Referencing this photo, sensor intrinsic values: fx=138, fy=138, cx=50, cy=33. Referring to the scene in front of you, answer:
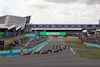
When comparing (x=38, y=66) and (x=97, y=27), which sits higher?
(x=97, y=27)

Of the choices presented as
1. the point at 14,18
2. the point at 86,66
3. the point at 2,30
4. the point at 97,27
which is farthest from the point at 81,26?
the point at 86,66

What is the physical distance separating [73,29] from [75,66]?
204 feet

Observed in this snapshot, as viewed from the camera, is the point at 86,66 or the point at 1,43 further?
the point at 1,43

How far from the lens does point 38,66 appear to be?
57.3 ft

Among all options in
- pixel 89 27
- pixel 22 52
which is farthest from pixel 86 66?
pixel 89 27

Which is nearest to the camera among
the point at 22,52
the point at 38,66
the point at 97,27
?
the point at 38,66

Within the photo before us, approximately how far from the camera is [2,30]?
1694 inches

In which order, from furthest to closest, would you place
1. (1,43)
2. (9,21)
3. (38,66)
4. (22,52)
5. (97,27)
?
(97,27)
(9,21)
(1,43)
(22,52)
(38,66)

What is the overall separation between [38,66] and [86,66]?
Answer: 6092 mm

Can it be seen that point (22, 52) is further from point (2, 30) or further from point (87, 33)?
point (87, 33)

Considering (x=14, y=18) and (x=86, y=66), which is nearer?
(x=86, y=66)

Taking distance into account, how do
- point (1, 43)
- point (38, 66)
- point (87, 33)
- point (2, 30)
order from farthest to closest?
1. point (87, 33)
2. point (2, 30)
3. point (1, 43)
4. point (38, 66)

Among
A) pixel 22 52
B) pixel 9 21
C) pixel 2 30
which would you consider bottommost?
A: pixel 22 52

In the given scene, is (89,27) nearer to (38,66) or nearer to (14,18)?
(14,18)
